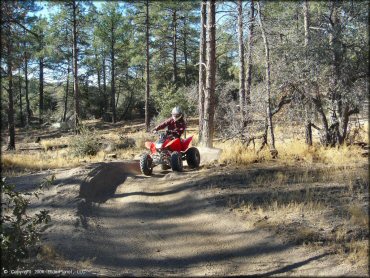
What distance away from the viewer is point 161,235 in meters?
6.95

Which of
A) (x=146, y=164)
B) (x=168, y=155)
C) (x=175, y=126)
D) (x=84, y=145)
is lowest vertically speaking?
(x=146, y=164)

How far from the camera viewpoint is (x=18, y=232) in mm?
4422

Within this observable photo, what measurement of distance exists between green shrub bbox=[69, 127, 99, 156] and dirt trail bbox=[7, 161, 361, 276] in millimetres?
7481

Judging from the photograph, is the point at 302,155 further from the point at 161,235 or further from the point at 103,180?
the point at 161,235

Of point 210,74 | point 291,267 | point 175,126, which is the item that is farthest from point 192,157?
point 291,267

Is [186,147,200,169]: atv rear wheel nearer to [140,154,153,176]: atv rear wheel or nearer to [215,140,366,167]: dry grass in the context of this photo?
[215,140,366,167]: dry grass

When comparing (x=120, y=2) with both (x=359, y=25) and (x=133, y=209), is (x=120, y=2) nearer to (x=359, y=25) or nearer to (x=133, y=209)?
(x=359, y=25)

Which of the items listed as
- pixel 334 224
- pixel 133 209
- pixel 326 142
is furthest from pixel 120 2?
pixel 334 224

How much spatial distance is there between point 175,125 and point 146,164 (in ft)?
5.47

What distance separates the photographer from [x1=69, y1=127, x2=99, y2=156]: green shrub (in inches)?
684

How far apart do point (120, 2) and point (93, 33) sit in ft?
27.0

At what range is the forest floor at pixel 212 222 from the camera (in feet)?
18.3

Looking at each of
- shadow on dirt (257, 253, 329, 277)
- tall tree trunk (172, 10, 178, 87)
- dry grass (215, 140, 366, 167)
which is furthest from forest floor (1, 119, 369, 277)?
tall tree trunk (172, 10, 178, 87)

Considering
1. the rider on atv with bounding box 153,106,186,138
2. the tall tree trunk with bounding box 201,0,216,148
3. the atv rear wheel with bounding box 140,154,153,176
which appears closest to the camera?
the atv rear wheel with bounding box 140,154,153,176
